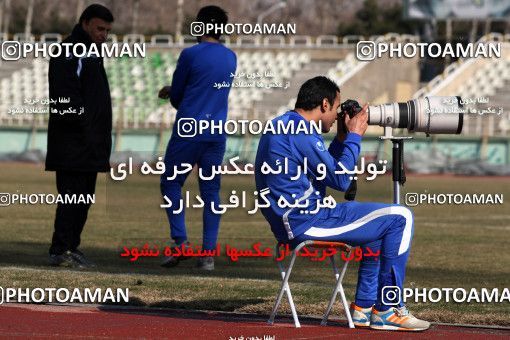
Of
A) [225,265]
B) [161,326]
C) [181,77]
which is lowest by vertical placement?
[161,326]

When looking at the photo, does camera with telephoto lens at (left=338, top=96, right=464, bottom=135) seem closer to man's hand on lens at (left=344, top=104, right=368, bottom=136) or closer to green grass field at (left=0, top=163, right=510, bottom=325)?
man's hand on lens at (left=344, top=104, right=368, bottom=136)

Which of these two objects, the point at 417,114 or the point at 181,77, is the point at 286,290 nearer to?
the point at 417,114

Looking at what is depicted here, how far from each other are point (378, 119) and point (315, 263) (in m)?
5.11

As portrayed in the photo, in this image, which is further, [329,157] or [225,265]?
[225,265]

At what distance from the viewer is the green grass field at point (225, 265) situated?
10305 mm

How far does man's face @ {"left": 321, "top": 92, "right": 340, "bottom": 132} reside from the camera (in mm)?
8789

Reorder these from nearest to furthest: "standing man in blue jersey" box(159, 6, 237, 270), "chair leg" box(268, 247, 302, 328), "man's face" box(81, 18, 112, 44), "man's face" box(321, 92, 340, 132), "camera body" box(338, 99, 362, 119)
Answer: "chair leg" box(268, 247, 302, 328), "man's face" box(321, 92, 340, 132), "camera body" box(338, 99, 362, 119), "man's face" box(81, 18, 112, 44), "standing man in blue jersey" box(159, 6, 237, 270)

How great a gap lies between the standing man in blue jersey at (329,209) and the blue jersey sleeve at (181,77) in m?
3.39

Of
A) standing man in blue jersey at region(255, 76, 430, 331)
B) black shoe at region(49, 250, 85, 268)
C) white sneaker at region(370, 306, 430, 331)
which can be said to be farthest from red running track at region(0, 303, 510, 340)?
black shoe at region(49, 250, 85, 268)

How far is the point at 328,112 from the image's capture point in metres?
8.81

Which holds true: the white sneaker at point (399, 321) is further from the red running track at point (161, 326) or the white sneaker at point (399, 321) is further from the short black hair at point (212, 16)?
the short black hair at point (212, 16)

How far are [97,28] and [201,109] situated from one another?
105cm

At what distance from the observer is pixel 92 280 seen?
11.0 m

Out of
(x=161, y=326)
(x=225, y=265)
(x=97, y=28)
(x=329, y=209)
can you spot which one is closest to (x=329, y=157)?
(x=329, y=209)
